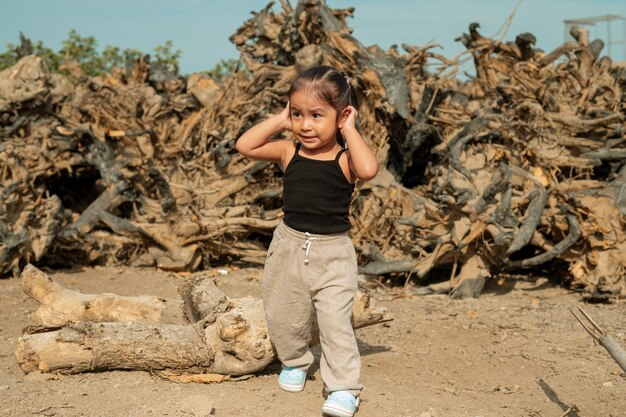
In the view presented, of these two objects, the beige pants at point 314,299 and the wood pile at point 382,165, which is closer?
the beige pants at point 314,299

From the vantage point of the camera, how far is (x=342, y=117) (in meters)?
3.45

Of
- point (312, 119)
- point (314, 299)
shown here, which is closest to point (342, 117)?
point (312, 119)

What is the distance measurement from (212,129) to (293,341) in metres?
4.15

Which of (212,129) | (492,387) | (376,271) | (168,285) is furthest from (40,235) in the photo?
(492,387)

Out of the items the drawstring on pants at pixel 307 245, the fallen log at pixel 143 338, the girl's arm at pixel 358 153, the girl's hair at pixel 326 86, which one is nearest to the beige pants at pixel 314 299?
the drawstring on pants at pixel 307 245

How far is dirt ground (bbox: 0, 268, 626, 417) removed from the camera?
333 centimetres

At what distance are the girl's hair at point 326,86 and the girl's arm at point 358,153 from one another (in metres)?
0.07

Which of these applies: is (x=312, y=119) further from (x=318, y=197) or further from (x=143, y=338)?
(x=143, y=338)

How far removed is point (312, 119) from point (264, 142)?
0.38 metres

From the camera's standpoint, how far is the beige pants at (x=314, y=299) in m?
3.42

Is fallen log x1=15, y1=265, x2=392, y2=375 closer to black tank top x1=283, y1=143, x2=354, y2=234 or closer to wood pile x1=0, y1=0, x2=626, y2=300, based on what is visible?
black tank top x1=283, y1=143, x2=354, y2=234

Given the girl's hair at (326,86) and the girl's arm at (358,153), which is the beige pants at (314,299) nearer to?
the girl's arm at (358,153)

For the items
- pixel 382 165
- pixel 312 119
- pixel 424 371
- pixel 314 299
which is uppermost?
pixel 312 119

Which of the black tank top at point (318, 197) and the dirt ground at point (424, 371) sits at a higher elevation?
the black tank top at point (318, 197)
